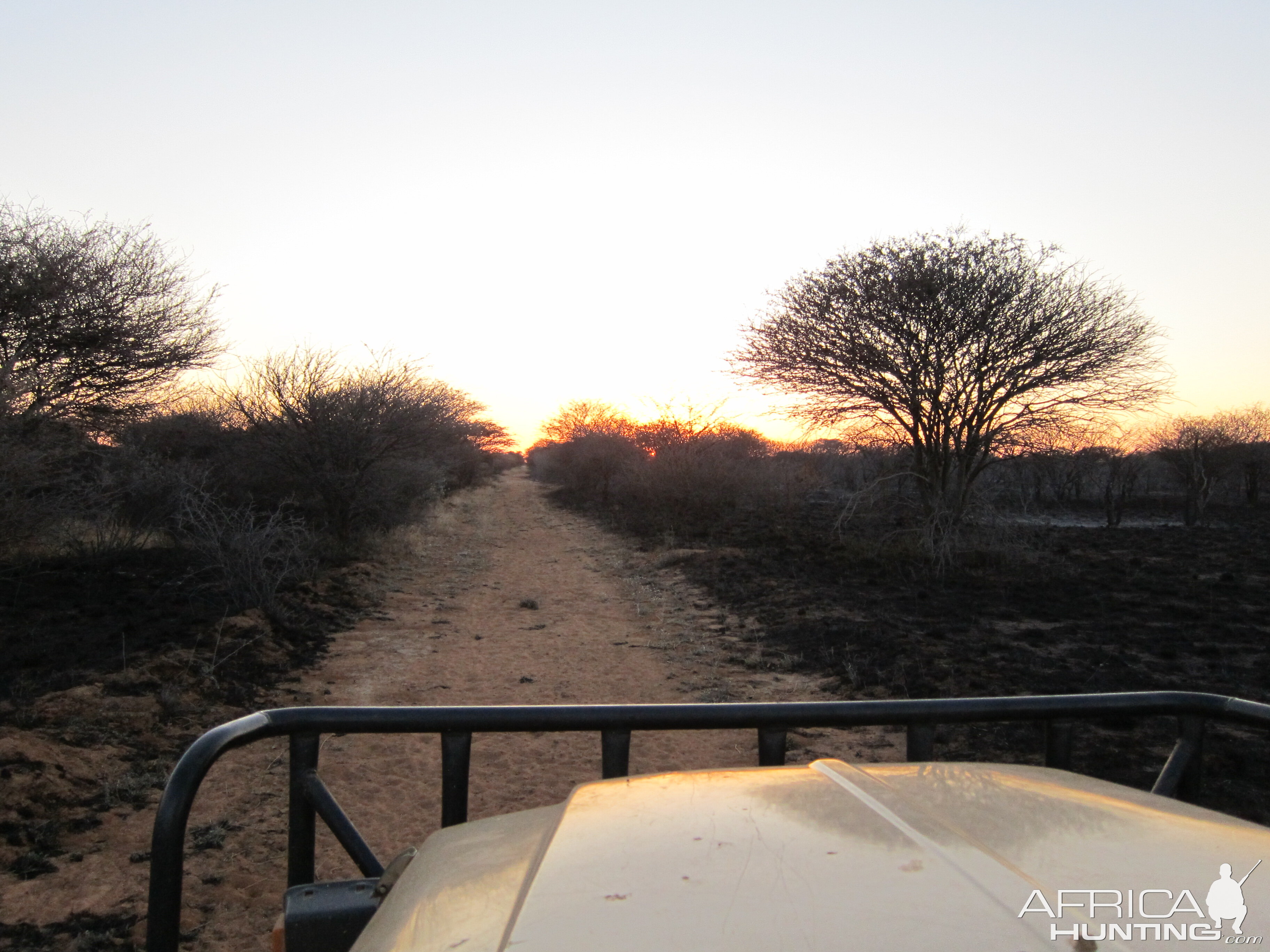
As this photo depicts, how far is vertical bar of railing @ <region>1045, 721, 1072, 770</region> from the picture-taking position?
2307 millimetres

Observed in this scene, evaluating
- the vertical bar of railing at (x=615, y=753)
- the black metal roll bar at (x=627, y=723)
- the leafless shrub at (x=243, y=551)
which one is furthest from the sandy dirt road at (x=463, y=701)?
the vertical bar of railing at (x=615, y=753)

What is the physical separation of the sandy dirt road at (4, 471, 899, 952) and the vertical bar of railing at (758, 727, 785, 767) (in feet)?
9.18

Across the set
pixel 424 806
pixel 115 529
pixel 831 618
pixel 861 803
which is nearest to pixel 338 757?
pixel 424 806

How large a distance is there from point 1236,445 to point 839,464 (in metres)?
21.6

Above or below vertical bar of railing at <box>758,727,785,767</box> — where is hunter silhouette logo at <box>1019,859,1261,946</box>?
above

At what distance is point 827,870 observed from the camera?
1210 mm

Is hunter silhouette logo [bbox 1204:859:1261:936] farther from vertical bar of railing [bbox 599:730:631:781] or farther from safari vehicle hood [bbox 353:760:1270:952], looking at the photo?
vertical bar of railing [bbox 599:730:631:781]

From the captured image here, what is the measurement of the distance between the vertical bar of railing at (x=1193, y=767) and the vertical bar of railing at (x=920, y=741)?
620 millimetres

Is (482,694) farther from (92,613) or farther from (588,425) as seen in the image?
(588,425)

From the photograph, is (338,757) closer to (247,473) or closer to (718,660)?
(718,660)

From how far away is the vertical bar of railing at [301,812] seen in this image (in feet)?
6.68

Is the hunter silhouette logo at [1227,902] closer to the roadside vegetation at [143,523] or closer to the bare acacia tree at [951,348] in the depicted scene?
the roadside vegetation at [143,523]

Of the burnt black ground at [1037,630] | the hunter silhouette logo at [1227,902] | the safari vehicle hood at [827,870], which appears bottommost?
the burnt black ground at [1037,630]

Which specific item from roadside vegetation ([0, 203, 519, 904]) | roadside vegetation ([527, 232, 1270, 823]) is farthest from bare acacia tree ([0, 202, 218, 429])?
roadside vegetation ([527, 232, 1270, 823])
